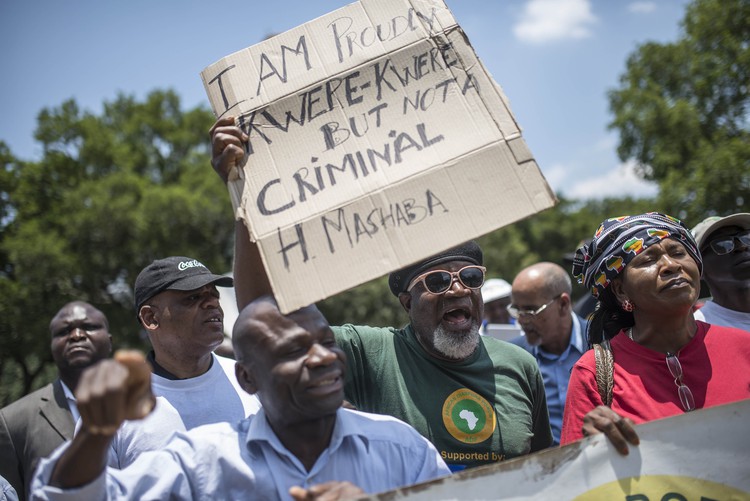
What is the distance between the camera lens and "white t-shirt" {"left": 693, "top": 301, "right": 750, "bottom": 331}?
3822 millimetres

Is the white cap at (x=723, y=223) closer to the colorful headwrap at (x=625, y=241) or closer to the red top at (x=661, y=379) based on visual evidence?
the colorful headwrap at (x=625, y=241)

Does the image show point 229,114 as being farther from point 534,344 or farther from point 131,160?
point 131,160

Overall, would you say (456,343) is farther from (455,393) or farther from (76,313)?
(76,313)

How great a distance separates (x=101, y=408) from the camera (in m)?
1.73

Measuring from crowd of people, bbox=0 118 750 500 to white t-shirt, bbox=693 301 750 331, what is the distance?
14mm

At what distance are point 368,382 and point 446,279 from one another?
24.1 inches

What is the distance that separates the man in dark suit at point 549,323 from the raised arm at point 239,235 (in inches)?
105

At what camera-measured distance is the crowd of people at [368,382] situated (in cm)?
207

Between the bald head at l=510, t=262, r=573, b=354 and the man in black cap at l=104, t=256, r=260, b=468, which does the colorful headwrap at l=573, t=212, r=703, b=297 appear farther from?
the bald head at l=510, t=262, r=573, b=354

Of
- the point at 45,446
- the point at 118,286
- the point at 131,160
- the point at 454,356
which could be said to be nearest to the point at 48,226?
the point at 118,286

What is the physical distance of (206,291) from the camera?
3492 millimetres

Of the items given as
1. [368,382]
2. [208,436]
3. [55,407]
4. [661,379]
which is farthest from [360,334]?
[55,407]

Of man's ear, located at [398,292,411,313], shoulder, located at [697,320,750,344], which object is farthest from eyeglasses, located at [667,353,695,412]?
man's ear, located at [398,292,411,313]

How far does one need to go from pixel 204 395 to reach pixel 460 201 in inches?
67.8
